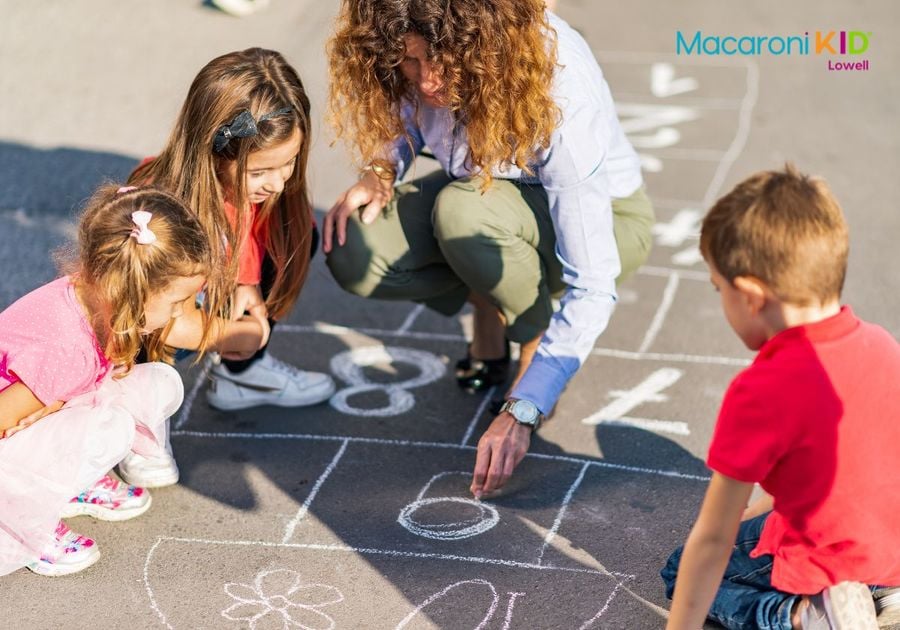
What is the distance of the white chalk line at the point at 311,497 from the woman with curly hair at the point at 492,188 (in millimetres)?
454

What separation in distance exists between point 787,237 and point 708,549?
541 millimetres

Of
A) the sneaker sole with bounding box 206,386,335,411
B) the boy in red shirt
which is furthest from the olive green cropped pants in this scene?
the boy in red shirt

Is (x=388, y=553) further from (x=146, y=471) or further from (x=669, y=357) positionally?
(x=669, y=357)

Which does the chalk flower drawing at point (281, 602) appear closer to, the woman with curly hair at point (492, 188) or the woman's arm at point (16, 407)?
the woman with curly hair at point (492, 188)

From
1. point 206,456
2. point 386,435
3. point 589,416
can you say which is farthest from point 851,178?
point 206,456

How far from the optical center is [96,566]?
2.44 meters

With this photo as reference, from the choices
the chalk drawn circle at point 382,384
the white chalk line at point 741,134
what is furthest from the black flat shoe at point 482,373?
the white chalk line at point 741,134

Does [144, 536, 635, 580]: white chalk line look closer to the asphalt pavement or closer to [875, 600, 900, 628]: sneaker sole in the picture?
the asphalt pavement

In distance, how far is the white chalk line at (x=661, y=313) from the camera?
353 cm

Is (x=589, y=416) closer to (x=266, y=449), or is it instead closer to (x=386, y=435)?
(x=386, y=435)

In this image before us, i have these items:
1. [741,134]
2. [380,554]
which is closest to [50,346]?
[380,554]

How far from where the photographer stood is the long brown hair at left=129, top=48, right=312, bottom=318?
2.62 meters

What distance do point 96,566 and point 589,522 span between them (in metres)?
1.15

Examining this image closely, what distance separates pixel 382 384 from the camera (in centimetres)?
328
